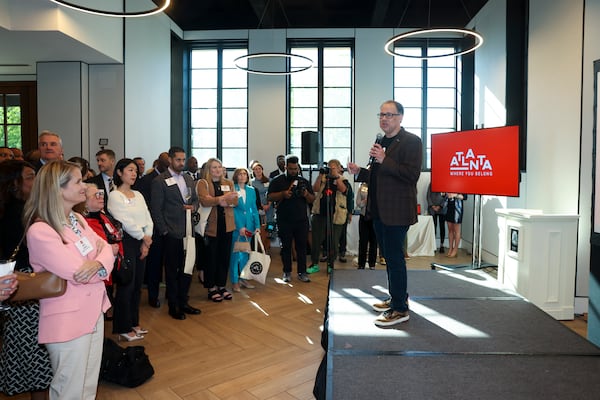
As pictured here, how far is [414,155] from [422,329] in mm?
1095

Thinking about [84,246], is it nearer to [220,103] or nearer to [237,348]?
[237,348]

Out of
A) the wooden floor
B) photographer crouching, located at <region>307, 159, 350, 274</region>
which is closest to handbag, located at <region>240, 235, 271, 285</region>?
the wooden floor

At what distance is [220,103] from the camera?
950 cm

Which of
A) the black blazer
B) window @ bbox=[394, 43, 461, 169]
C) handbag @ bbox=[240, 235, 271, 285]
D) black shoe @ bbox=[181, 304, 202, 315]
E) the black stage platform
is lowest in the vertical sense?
black shoe @ bbox=[181, 304, 202, 315]

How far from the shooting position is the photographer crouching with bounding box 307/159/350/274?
20.2ft

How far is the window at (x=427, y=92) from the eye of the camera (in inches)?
360

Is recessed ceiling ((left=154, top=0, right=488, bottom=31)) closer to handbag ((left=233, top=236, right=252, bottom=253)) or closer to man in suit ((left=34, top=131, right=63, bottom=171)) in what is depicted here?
handbag ((left=233, top=236, right=252, bottom=253))

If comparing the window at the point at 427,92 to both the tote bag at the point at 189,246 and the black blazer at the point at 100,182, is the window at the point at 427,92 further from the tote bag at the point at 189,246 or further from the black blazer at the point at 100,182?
the black blazer at the point at 100,182

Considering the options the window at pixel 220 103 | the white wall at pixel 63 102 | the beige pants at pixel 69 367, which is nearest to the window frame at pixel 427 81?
the window at pixel 220 103

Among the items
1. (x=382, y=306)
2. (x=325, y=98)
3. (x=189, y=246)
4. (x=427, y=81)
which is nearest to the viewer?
(x=382, y=306)

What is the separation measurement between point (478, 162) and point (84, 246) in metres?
4.46

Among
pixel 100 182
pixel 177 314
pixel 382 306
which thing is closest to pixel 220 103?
pixel 100 182

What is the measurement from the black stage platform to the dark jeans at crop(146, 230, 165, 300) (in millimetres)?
1834

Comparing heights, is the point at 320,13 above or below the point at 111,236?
above
